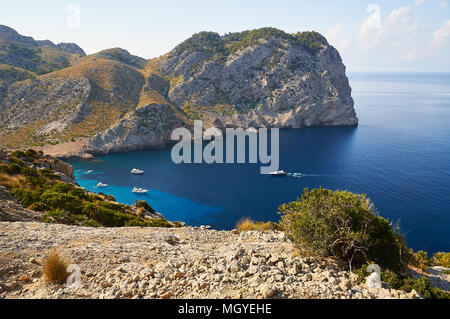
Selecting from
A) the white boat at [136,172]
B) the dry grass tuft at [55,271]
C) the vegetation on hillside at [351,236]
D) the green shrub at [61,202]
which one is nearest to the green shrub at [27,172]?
the green shrub at [61,202]

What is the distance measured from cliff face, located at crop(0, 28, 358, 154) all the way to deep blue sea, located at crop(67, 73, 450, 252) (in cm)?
1888

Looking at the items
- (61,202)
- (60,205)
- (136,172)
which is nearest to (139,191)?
(136,172)

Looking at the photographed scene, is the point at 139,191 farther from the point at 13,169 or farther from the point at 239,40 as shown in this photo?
the point at 239,40

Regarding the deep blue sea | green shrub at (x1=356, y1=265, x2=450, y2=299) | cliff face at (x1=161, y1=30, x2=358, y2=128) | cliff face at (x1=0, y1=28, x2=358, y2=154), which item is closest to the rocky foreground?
green shrub at (x1=356, y1=265, x2=450, y2=299)

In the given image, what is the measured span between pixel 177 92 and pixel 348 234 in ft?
473

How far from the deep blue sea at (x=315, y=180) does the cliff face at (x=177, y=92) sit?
18.9 m

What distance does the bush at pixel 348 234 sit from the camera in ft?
39.1

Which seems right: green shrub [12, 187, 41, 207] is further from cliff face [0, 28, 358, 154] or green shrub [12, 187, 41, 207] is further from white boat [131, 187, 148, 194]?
cliff face [0, 28, 358, 154]

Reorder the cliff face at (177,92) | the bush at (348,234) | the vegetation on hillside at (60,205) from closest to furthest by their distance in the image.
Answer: the bush at (348,234) < the vegetation on hillside at (60,205) < the cliff face at (177,92)

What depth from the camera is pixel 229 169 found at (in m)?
85.8

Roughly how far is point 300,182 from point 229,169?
2418cm

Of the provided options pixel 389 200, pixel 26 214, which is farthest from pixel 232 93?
pixel 26 214

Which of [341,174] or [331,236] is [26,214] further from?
[341,174]

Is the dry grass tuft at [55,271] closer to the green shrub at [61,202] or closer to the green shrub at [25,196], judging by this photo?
the green shrub at [61,202]
